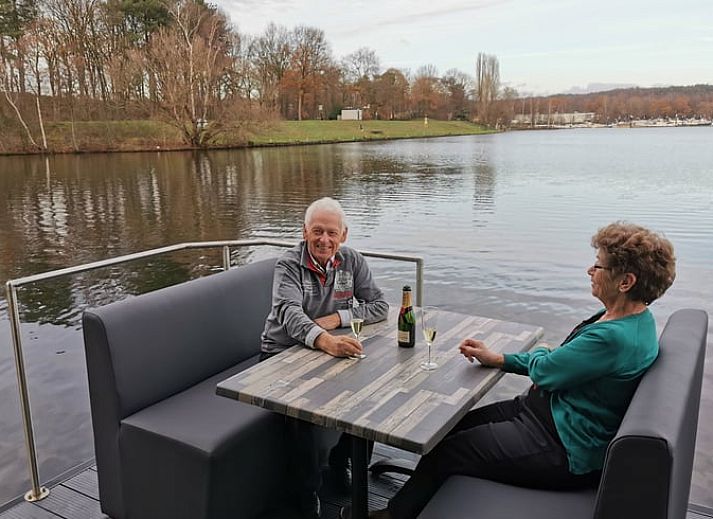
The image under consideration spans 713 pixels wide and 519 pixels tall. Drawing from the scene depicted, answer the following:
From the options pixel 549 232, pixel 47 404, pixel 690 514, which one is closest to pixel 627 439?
pixel 690 514

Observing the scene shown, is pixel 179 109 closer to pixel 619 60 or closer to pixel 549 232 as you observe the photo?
pixel 549 232

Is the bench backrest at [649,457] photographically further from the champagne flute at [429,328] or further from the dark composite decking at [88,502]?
the dark composite decking at [88,502]

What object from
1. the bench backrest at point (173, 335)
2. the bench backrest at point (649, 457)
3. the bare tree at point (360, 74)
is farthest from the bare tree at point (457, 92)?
the bench backrest at point (649, 457)

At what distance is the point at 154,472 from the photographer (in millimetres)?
2184

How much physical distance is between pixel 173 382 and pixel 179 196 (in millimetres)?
14684

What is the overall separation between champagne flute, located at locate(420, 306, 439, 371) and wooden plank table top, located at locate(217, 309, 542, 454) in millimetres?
30

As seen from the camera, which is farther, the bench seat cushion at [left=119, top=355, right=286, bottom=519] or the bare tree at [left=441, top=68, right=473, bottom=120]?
the bare tree at [left=441, top=68, right=473, bottom=120]

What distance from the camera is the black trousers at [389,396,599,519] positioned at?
1.77m

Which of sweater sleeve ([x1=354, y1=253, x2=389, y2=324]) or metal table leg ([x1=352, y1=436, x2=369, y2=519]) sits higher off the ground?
sweater sleeve ([x1=354, y1=253, x2=389, y2=324])

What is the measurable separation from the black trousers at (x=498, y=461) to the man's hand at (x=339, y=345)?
45 cm

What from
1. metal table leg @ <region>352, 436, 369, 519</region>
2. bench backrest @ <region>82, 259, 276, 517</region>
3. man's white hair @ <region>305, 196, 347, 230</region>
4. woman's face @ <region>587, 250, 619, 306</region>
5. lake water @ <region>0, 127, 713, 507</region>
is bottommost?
lake water @ <region>0, 127, 713, 507</region>

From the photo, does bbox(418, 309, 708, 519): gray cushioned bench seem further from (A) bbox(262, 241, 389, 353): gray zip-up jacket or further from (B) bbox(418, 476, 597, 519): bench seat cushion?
(A) bbox(262, 241, 389, 353): gray zip-up jacket

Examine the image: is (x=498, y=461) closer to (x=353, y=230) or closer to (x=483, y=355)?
(x=483, y=355)

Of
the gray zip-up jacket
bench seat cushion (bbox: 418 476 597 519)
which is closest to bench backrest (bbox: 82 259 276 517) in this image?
the gray zip-up jacket
